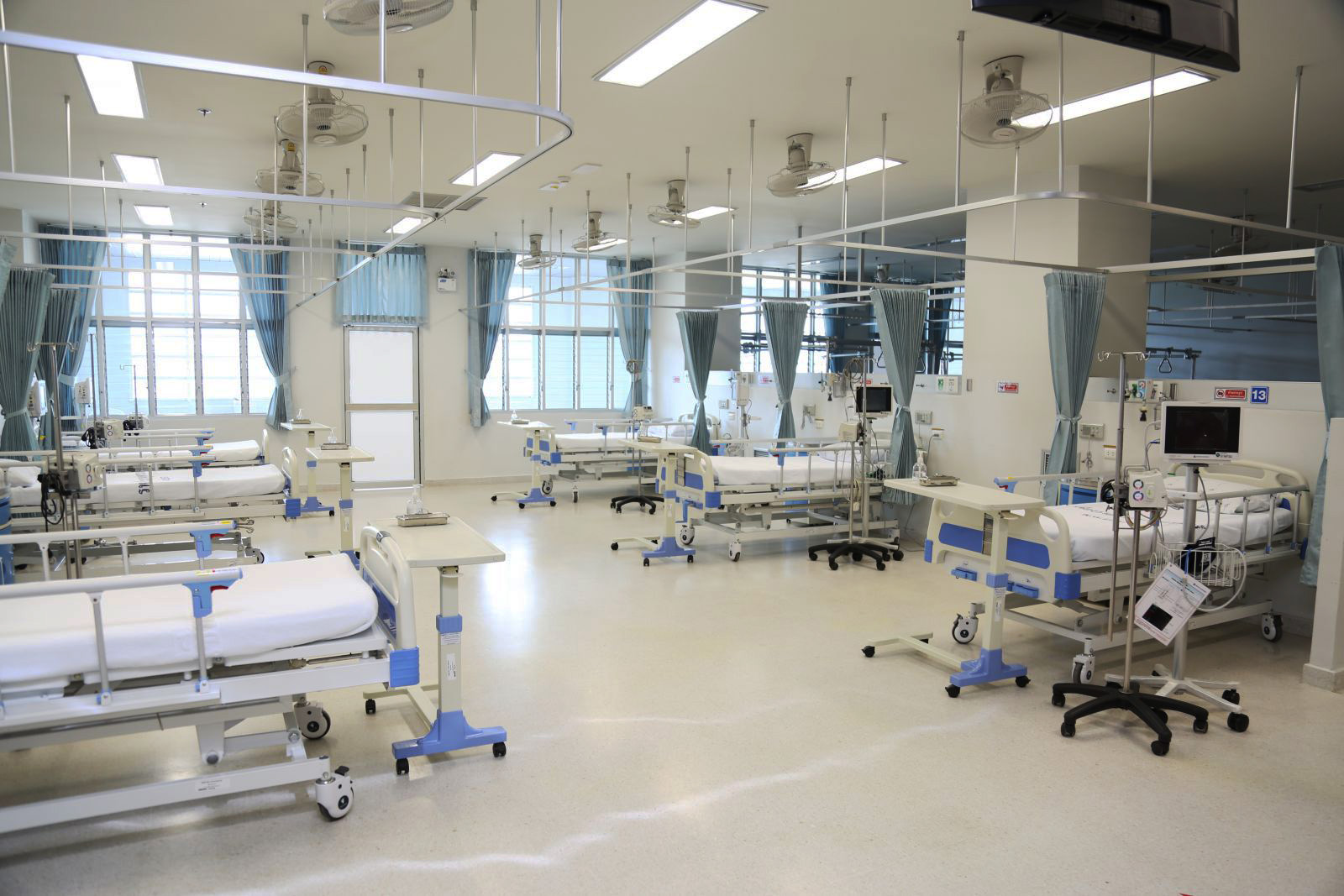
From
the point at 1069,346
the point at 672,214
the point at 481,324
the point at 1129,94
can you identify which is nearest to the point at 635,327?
the point at 481,324

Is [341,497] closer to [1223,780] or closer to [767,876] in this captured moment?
[767,876]

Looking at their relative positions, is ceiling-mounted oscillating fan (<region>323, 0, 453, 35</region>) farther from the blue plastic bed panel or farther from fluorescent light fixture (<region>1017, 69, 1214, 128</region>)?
the blue plastic bed panel

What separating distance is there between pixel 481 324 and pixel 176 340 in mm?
3476

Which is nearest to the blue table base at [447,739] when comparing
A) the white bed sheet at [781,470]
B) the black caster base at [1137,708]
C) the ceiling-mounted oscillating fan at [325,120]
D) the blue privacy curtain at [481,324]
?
the black caster base at [1137,708]

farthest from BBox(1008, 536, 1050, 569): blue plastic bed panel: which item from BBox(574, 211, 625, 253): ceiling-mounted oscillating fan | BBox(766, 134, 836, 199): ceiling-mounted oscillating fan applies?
BBox(574, 211, 625, 253): ceiling-mounted oscillating fan

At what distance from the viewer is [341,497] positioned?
6.41 m

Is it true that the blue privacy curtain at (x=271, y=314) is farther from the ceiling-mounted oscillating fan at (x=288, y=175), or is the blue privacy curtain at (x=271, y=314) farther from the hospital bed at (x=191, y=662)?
the hospital bed at (x=191, y=662)

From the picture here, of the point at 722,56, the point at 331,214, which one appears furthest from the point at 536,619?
the point at 331,214

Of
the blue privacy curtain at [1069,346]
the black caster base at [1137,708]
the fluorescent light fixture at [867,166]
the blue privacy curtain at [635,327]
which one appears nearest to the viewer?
the black caster base at [1137,708]

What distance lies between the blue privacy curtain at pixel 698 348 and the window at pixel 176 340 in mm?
5020

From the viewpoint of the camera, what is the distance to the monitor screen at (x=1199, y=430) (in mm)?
3854

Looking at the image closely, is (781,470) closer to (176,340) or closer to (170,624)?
(170,624)

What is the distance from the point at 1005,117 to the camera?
375cm

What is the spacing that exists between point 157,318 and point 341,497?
4883mm
